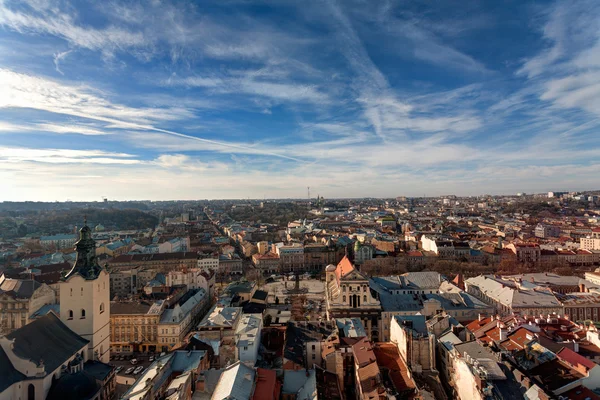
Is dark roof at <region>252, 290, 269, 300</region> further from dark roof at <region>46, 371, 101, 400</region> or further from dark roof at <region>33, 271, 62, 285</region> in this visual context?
dark roof at <region>33, 271, 62, 285</region>

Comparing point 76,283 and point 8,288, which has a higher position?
point 76,283

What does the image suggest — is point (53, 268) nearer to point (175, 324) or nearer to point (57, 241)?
point (175, 324)

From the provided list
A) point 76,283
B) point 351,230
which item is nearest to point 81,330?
Result: point 76,283

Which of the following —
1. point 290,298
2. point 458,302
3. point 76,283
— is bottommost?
point 290,298

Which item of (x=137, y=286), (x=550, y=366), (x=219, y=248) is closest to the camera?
(x=550, y=366)

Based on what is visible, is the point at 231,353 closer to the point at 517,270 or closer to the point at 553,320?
the point at 553,320

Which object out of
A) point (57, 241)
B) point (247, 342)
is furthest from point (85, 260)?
point (57, 241)

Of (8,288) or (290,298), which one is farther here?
(290,298)
